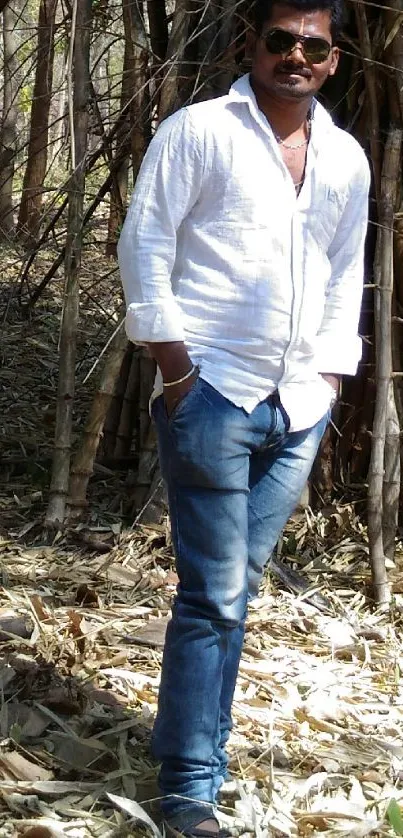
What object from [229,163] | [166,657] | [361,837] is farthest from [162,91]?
[361,837]

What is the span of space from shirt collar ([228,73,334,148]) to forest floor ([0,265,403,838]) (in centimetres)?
125

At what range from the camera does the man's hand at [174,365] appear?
6.02ft

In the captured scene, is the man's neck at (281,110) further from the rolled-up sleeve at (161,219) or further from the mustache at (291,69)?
the rolled-up sleeve at (161,219)

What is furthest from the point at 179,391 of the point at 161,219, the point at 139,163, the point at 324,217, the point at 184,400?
the point at 139,163

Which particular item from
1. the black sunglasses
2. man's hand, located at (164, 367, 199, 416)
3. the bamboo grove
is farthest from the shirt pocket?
the bamboo grove

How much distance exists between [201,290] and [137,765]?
1.11 m

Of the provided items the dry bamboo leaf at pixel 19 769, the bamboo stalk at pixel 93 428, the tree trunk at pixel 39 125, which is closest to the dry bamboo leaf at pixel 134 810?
the dry bamboo leaf at pixel 19 769

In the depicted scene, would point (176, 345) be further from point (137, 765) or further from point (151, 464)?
point (151, 464)

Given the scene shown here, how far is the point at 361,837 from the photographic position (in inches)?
85.7

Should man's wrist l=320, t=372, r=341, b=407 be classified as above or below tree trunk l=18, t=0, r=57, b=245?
below

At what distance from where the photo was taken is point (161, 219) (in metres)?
1.82

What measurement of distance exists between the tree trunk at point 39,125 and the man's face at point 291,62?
4.24 ft

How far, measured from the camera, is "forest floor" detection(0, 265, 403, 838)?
2.24 metres

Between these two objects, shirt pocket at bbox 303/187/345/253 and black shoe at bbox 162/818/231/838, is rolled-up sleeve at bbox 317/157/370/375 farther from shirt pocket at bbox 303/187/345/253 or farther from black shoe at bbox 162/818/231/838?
black shoe at bbox 162/818/231/838
